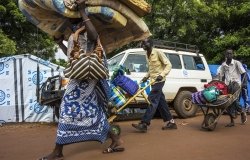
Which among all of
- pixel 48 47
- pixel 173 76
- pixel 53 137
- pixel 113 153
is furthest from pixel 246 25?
pixel 113 153

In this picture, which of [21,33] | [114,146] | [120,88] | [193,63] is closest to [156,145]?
[114,146]

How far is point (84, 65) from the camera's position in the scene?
563 cm

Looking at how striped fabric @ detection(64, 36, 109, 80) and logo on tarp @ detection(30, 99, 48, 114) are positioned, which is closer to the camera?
striped fabric @ detection(64, 36, 109, 80)

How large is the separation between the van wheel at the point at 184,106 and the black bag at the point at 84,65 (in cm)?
647

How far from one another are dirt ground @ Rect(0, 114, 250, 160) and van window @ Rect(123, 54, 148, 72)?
2331mm

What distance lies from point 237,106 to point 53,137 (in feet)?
13.6

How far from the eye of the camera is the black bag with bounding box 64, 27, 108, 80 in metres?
5.63

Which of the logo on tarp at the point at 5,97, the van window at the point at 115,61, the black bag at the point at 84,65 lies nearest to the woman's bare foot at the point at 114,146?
the black bag at the point at 84,65

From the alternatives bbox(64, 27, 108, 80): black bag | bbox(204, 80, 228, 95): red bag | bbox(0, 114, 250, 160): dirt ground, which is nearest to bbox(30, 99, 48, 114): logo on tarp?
bbox(0, 114, 250, 160): dirt ground

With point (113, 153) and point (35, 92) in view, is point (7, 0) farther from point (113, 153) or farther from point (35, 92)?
point (113, 153)

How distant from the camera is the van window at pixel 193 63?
499 inches

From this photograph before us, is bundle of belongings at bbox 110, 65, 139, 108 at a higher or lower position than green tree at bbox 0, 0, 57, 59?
lower

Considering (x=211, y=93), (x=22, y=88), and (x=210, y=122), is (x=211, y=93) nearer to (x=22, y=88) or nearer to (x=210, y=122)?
(x=210, y=122)

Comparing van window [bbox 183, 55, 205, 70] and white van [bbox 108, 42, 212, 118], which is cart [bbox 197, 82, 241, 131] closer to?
white van [bbox 108, 42, 212, 118]
